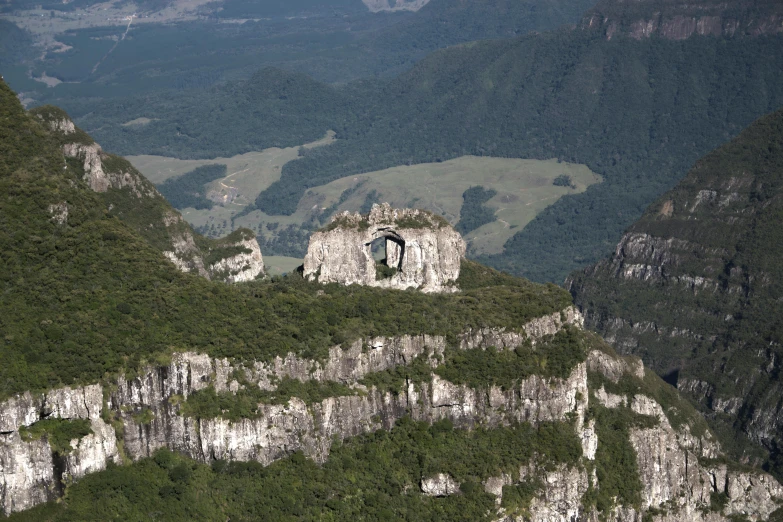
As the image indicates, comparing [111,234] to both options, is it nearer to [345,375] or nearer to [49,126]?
[345,375]

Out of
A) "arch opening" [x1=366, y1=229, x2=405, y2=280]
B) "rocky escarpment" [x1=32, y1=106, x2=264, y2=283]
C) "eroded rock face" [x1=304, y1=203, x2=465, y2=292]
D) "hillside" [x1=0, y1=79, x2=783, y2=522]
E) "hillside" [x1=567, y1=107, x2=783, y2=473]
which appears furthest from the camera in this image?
"hillside" [x1=567, y1=107, x2=783, y2=473]

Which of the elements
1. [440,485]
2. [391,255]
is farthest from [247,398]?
[391,255]

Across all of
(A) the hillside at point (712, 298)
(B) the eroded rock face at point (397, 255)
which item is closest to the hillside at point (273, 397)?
(B) the eroded rock face at point (397, 255)

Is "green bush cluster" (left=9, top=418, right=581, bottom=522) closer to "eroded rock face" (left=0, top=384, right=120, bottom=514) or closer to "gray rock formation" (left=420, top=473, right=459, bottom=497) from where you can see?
"gray rock formation" (left=420, top=473, right=459, bottom=497)

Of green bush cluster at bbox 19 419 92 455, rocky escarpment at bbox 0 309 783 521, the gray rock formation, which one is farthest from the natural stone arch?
green bush cluster at bbox 19 419 92 455

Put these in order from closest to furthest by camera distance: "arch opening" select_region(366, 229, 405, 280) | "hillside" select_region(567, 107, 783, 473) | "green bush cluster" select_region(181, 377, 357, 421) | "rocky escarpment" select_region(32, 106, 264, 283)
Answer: "green bush cluster" select_region(181, 377, 357, 421)
"arch opening" select_region(366, 229, 405, 280)
"rocky escarpment" select_region(32, 106, 264, 283)
"hillside" select_region(567, 107, 783, 473)

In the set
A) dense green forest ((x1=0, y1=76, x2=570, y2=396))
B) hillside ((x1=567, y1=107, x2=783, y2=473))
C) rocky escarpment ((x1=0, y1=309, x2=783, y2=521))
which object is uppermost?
dense green forest ((x1=0, y1=76, x2=570, y2=396))

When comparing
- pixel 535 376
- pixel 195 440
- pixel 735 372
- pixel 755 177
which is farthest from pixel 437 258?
pixel 755 177
